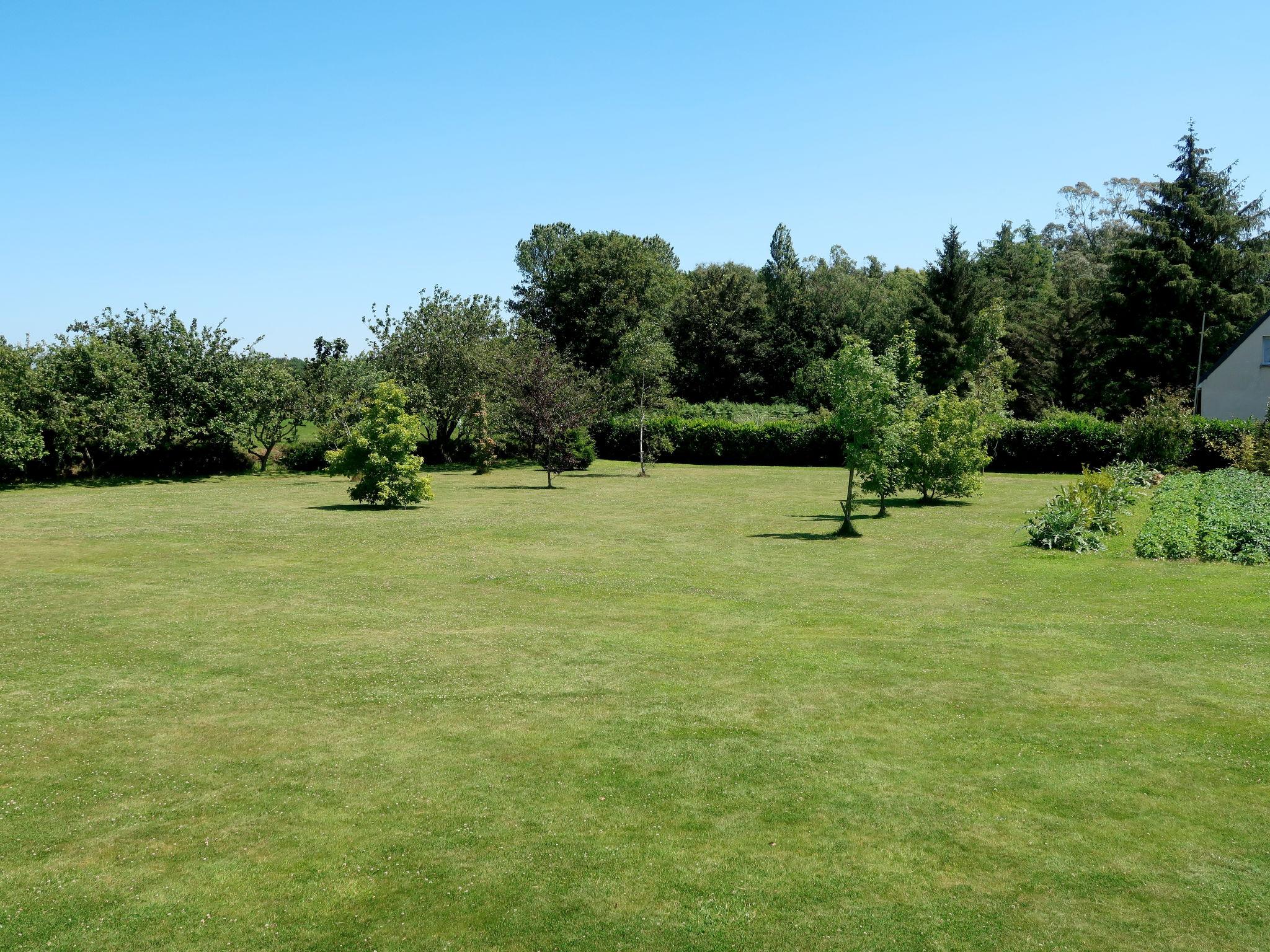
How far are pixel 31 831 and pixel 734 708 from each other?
271 inches

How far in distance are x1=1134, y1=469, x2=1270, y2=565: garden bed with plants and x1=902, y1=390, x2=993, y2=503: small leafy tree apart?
6.09m

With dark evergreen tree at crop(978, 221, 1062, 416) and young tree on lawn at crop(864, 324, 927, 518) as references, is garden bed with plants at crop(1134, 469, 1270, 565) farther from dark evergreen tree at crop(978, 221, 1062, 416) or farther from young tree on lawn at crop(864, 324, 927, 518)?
dark evergreen tree at crop(978, 221, 1062, 416)

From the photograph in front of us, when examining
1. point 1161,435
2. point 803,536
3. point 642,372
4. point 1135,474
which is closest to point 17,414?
point 642,372

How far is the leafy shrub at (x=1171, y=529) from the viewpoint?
20.5 metres

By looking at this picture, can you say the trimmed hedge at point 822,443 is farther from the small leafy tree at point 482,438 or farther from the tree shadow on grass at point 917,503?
the tree shadow on grass at point 917,503

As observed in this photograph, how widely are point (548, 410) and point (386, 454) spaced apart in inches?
478

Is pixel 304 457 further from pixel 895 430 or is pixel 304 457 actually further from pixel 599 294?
pixel 895 430

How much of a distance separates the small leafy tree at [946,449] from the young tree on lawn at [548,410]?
16.7 meters

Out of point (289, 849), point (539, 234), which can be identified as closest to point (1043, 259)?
point (539, 234)

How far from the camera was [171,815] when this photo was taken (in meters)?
7.87

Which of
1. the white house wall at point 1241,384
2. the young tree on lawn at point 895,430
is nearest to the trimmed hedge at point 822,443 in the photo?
the white house wall at point 1241,384

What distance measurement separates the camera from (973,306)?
213 ft

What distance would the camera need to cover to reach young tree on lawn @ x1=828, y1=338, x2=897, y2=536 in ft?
85.9

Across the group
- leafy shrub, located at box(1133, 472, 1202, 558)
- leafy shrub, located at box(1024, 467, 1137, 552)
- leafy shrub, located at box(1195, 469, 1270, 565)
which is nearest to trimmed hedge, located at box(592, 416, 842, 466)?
leafy shrub, located at box(1133, 472, 1202, 558)
